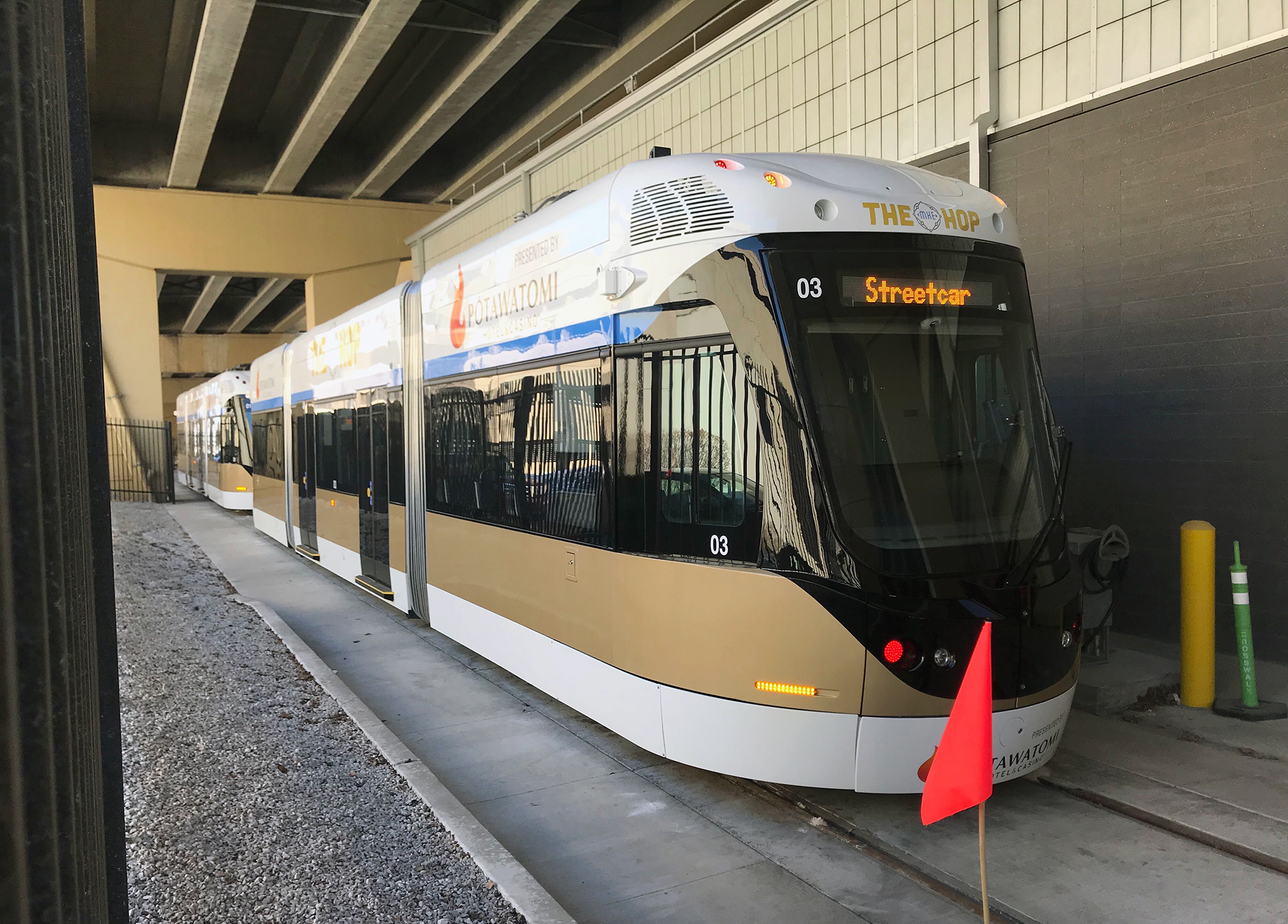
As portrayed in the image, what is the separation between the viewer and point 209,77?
21.3 metres

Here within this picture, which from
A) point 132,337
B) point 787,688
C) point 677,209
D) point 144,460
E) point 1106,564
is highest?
point 132,337

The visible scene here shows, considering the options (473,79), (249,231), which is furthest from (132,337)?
(473,79)

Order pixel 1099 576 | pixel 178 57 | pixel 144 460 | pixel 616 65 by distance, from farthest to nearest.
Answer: pixel 144 460
pixel 178 57
pixel 616 65
pixel 1099 576

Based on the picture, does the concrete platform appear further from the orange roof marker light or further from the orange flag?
the orange flag

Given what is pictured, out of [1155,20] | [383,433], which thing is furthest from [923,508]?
[383,433]

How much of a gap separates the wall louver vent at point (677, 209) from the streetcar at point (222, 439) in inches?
718

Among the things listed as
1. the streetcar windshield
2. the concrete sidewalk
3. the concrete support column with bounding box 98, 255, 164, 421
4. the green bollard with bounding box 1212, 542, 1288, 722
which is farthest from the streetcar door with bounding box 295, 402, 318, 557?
the concrete support column with bounding box 98, 255, 164, 421

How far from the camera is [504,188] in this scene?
2367 centimetres

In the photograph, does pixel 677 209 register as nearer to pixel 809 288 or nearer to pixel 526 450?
pixel 809 288

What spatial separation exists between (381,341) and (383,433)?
1.05 metres

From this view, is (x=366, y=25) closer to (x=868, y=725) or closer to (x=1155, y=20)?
(x=1155, y=20)

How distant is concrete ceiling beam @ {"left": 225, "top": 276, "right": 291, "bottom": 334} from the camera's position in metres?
41.5

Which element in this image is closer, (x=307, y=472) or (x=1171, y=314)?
(x=1171, y=314)

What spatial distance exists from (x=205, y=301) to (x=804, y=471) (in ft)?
162
